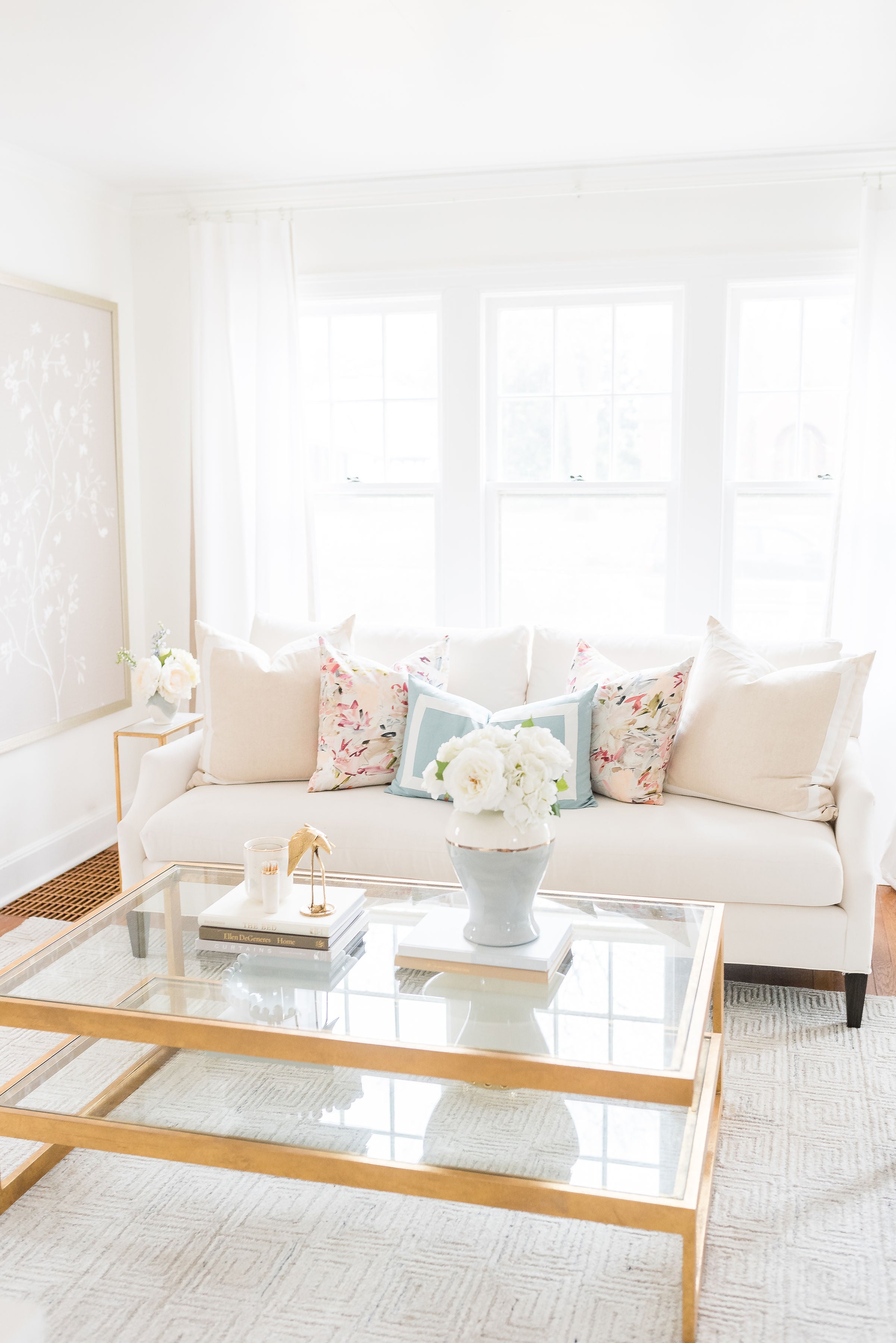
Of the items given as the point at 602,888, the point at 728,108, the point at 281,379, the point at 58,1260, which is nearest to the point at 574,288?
the point at 728,108

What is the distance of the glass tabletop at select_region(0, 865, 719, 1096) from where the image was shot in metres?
1.87

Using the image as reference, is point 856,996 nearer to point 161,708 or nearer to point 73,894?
point 161,708

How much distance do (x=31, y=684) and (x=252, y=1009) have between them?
228 cm

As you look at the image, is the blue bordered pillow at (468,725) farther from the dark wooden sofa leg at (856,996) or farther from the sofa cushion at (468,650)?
the dark wooden sofa leg at (856,996)

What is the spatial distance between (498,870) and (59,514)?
2616mm

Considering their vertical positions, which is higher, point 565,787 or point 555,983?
point 565,787

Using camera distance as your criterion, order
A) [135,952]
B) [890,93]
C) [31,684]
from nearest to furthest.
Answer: [135,952], [890,93], [31,684]

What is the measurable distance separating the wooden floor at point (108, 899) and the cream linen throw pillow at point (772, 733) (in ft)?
1.52

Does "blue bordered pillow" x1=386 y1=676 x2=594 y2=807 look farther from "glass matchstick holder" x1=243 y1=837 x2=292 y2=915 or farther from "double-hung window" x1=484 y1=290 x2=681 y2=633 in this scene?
"double-hung window" x1=484 y1=290 x2=681 y2=633

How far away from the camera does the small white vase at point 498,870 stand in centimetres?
209

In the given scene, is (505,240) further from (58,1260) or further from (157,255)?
(58,1260)

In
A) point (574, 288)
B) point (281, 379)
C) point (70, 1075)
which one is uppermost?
point (574, 288)

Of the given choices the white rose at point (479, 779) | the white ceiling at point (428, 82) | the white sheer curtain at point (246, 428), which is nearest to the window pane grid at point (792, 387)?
the white ceiling at point (428, 82)

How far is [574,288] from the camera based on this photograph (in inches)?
162
